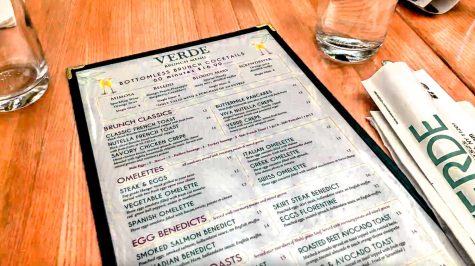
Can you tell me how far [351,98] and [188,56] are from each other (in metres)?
0.25

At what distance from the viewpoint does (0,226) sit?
14.9 inches

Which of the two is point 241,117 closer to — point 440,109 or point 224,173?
point 224,173

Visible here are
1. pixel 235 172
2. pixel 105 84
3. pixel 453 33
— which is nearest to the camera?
pixel 235 172

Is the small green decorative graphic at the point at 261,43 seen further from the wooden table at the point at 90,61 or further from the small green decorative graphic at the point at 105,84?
the small green decorative graphic at the point at 105,84

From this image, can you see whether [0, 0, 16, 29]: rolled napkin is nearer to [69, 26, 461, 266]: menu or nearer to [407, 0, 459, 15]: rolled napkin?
[69, 26, 461, 266]: menu

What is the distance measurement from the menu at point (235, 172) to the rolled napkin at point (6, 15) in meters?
0.10

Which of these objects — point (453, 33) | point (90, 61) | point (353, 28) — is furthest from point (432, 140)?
point (90, 61)

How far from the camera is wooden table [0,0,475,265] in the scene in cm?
38

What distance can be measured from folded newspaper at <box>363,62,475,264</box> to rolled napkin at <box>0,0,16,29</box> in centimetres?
48

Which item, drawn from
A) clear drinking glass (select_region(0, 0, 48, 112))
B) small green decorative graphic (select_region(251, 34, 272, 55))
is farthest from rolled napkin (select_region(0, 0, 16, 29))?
small green decorative graphic (select_region(251, 34, 272, 55))

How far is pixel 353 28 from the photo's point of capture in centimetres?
57

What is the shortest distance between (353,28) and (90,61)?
0.40 metres

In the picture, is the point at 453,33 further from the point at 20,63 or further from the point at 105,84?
the point at 20,63

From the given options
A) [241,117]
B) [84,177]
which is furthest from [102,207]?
[241,117]
